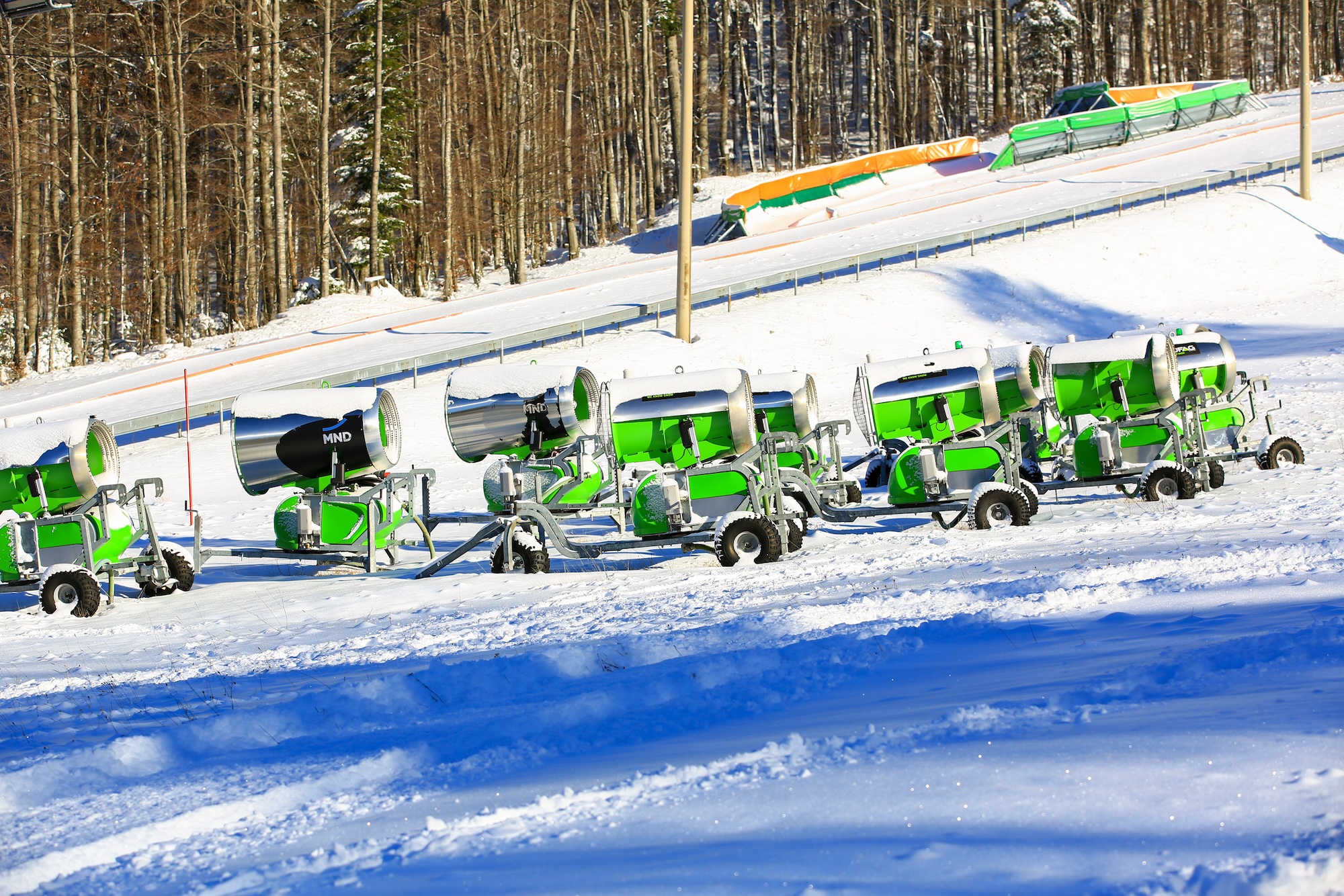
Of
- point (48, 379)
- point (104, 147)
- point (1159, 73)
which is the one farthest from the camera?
point (1159, 73)

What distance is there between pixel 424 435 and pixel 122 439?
6.42 m

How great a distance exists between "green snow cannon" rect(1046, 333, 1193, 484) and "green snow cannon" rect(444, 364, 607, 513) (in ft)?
18.7

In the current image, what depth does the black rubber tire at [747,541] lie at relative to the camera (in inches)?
454

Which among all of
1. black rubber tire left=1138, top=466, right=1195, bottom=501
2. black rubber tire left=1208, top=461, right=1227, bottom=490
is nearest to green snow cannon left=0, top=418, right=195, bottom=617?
black rubber tire left=1138, top=466, right=1195, bottom=501

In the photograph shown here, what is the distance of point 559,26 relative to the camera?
6147cm

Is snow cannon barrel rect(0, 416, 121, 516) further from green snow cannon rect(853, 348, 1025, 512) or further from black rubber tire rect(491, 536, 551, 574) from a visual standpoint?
green snow cannon rect(853, 348, 1025, 512)

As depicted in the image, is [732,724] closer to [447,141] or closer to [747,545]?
[747,545]

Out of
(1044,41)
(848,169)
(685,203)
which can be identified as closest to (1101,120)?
(848,169)

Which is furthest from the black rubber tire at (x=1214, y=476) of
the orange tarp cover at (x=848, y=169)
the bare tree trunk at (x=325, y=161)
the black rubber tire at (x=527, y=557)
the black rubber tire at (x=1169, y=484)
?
the bare tree trunk at (x=325, y=161)

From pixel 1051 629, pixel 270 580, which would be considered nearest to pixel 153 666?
pixel 270 580

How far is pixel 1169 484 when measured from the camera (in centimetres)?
1339

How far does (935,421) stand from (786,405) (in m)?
1.79

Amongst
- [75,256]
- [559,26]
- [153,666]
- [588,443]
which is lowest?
[153,666]

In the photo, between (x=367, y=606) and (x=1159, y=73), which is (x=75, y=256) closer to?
(x=367, y=606)
